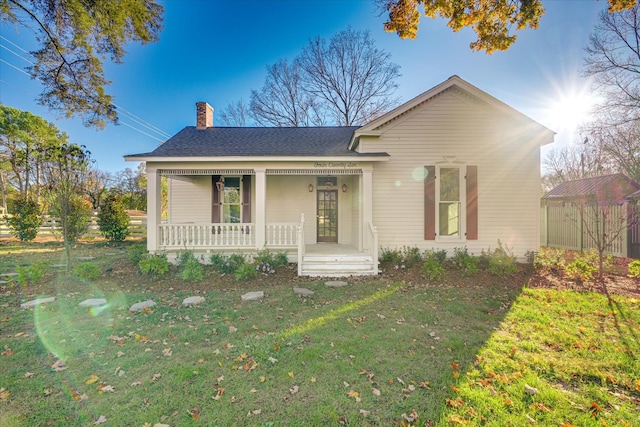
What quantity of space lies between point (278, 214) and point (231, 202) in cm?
185

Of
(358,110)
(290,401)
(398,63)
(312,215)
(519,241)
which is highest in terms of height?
(398,63)

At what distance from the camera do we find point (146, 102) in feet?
76.0

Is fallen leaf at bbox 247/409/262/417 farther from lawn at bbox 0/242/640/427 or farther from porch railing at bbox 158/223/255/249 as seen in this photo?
porch railing at bbox 158/223/255/249

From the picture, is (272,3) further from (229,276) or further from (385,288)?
(385,288)

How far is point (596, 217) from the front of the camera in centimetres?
664

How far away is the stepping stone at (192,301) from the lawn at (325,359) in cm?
12

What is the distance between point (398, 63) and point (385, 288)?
18.8 metres

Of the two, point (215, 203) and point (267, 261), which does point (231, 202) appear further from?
point (267, 261)

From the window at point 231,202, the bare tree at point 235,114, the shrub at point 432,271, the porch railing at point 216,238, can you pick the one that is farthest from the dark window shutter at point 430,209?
the bare tree at point 235,114

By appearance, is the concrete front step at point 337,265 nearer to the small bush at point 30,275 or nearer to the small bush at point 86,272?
Answer: the small bush at point 86,272

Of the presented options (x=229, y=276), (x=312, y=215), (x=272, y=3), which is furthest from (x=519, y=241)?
(x=272, y=3)

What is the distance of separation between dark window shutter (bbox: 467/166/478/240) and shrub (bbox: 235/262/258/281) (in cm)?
627

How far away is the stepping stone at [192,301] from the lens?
544 centimetres

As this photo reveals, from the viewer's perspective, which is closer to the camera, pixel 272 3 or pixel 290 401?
pixel 290 401
